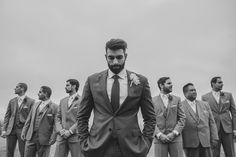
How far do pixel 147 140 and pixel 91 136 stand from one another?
0.64 metres

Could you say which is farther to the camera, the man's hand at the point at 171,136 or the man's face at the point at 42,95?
the man's face at the point at 42,95

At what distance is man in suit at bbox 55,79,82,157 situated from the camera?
7.28m

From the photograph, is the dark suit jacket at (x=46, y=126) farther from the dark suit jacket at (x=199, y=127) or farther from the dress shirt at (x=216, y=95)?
the dress shirt at (x=216, y=95)

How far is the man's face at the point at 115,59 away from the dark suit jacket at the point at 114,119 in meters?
0.18

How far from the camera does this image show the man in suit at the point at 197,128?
717 cm

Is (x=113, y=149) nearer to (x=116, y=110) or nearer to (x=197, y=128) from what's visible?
(x=116, y=110)

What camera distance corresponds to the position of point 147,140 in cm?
337

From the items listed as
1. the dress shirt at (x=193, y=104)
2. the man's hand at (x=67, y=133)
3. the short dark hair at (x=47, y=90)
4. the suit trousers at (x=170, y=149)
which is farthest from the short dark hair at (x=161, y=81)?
the short dark hair at (x=47, y=90)

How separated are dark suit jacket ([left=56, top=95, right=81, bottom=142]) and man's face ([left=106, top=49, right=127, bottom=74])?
434 centimetres

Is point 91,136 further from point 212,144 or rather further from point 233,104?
point 233,104

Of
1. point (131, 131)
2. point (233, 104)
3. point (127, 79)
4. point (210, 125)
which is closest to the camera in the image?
point (131, 131)

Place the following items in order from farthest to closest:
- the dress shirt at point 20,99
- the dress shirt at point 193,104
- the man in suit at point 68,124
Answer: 1. the dress shirt at point 20,99
2. the dress shirt at point 193,104
3. the man in suit at point 68,124

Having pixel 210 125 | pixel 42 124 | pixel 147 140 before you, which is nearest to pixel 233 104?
pixel 210 125

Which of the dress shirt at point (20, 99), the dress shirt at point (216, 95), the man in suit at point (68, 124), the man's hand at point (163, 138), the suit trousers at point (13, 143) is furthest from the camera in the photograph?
the dress shirt at point (20, 99)
